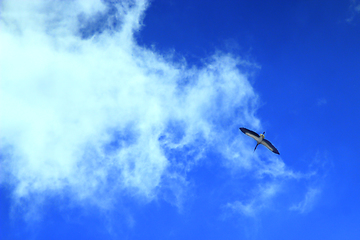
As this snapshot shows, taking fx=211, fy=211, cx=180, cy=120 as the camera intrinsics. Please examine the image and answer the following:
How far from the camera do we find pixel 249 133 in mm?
66312

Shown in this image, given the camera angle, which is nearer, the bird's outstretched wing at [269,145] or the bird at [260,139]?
the bird at [260,139]

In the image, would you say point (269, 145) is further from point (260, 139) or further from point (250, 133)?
point (250, 133)

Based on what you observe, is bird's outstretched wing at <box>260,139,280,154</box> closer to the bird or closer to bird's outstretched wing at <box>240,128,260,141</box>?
the bird

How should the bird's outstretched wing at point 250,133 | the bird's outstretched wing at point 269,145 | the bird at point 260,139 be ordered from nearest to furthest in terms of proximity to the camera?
the bird's outstretched wing at point 250,133
the bird at point 260,139
the bird's outstretched wing at point 269,145

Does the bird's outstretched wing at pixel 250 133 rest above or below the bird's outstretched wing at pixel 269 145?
below

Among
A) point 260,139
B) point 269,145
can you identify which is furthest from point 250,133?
point 269,145

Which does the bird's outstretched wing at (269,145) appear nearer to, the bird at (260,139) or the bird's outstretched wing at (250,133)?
the bird at (260,139)

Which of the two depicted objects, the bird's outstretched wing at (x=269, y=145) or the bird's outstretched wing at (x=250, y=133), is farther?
the bird's outstretched wing at (x=269, y=145)

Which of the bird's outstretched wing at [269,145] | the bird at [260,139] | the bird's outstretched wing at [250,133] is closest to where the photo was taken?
the bird's outstretched wing at [250,133]

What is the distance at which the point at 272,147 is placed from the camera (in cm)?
6781

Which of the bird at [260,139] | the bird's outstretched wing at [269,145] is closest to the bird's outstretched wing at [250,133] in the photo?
the bird at [260,139]

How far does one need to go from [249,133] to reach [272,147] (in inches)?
363

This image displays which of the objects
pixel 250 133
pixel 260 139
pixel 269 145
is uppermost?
pixel 269 145

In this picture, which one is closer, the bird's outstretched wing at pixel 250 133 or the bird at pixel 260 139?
the bird's outstretched wing at pixel 250 133
